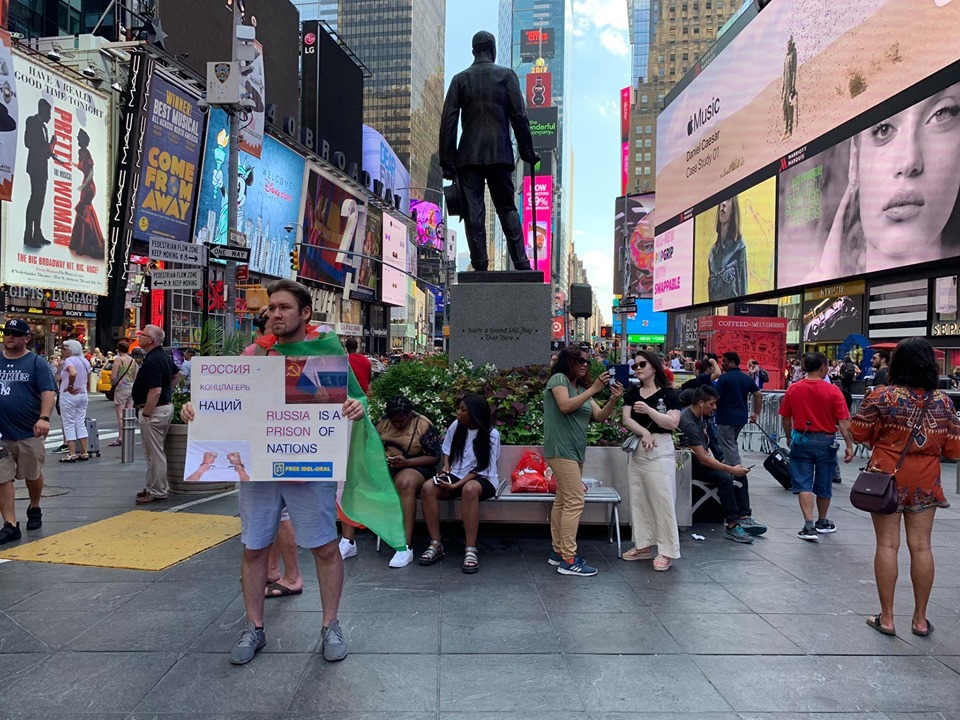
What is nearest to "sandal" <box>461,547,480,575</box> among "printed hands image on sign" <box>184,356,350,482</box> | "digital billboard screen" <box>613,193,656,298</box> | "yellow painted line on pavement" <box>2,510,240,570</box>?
"printed hands image on sign" <box>184,356,350,482</box>

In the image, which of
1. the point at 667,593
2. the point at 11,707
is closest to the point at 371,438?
the point at 11,707

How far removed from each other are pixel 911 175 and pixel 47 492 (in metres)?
33.4

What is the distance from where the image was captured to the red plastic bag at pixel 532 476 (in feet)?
20.8

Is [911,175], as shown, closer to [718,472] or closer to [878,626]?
[718,472]

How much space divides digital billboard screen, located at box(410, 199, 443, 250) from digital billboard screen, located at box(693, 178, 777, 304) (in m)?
56.5

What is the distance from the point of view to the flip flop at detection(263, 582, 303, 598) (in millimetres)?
4867

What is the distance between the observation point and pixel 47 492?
28.8 feet

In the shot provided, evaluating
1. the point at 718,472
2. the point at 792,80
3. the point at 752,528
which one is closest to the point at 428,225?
the point at 792,80

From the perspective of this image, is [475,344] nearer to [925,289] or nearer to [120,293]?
[120,293]

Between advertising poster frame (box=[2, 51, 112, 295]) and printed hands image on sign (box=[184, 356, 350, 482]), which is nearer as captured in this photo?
printed hands image on sign (box=[184, 356, 350, 482])

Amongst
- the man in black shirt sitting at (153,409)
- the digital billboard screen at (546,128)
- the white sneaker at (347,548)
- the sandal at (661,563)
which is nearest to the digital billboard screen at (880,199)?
the sandal at (661,563)

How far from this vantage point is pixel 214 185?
36125 mm

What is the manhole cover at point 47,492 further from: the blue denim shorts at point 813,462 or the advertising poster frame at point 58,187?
the advertising poster frame at point 58,187

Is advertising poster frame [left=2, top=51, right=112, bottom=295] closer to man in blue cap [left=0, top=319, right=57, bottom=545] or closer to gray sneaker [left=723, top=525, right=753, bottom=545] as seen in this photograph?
man in blue cap [left=0, top=319, right=57, bottom=545]
